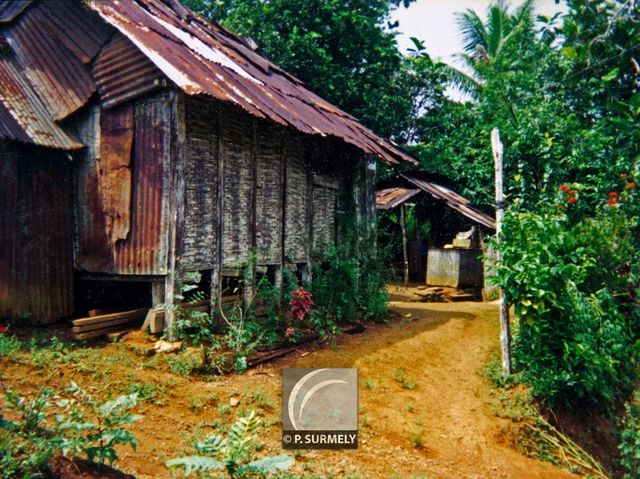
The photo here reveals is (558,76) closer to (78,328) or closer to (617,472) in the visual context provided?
(617,472)

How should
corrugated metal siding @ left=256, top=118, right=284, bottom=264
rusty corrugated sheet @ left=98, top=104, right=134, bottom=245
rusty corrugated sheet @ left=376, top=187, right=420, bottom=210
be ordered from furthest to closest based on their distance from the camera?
1. rusty corrugated sheet @ left=376, top=187, right=420, bottom=210
2. corrugated metal siding @ left=256, top=118, right=284, bottom=264
3. rusty corrugated sheet @ left=98, top=104, right=134, bottom=245

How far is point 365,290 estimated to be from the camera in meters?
9.70

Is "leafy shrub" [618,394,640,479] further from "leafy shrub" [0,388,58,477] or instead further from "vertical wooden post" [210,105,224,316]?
"leafy shrub" [0,388,58,477]

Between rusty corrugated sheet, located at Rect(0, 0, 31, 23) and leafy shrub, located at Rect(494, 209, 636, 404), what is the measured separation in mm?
7940

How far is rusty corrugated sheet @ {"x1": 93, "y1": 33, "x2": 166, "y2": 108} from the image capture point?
6062 mm

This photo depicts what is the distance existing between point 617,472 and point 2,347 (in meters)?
7.18

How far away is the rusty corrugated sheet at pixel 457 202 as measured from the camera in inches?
530

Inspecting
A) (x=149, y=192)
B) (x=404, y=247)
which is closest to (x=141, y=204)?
(x=149, y=192)

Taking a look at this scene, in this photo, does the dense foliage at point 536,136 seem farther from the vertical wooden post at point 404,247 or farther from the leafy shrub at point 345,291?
the vertical wooden post at point 404,247

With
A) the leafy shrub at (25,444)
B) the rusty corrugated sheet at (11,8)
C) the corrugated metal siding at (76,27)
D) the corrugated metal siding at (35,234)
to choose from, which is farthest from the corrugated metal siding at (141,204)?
the leafy shrub at (25,444)

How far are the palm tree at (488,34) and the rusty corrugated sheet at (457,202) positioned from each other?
5475 mm

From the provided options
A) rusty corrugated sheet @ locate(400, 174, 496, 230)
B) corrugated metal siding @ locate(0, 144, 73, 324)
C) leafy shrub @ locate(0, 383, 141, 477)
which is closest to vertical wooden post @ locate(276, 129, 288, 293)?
corrugated metal siding @ locate(0, 144, 73, 324)

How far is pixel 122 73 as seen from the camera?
6.33 meters

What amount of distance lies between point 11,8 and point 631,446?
10686 millimetres
